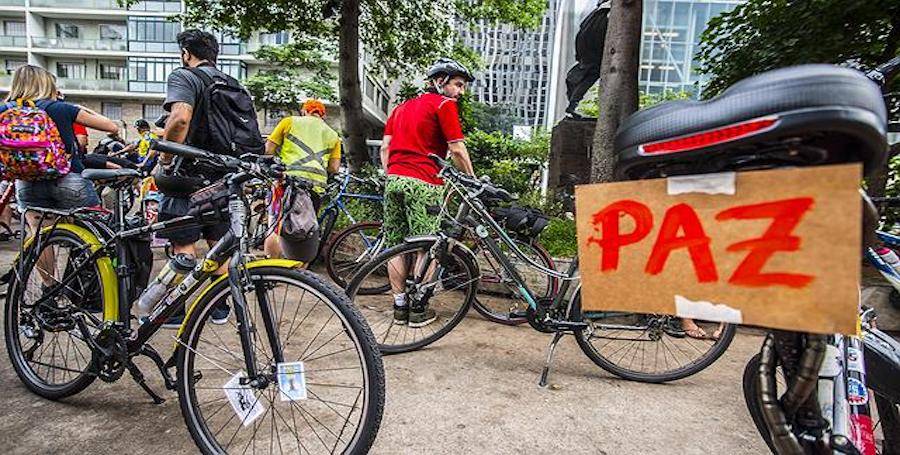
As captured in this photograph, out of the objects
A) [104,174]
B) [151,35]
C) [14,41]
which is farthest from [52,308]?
[14,41]

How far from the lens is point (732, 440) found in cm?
217

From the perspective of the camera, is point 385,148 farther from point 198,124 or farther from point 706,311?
point 706,311

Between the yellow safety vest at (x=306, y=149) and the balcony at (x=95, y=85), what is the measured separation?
3434cm

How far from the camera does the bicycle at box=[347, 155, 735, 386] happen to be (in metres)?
2.82

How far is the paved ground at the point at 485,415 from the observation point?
1.98 metres

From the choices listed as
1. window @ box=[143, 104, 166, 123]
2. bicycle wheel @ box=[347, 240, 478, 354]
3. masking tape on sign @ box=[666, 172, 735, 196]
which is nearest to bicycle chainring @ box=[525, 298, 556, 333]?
bicycle wheel @ box=[347, 240, 478, 354]

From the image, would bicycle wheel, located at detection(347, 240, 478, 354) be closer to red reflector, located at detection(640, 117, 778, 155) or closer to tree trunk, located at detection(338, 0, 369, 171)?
red reflector, located at detection(640, 117, 778, 155)

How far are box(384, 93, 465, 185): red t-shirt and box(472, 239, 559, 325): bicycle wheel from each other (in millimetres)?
703

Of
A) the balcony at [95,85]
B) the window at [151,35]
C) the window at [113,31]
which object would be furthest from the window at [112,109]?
the window at [113,31]

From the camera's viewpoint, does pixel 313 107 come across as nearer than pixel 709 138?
No

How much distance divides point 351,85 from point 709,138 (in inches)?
321

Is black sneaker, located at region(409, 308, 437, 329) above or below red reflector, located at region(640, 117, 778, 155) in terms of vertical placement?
below

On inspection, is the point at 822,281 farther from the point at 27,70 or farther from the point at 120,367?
the point at 27,70

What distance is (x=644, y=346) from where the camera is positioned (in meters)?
3.13
